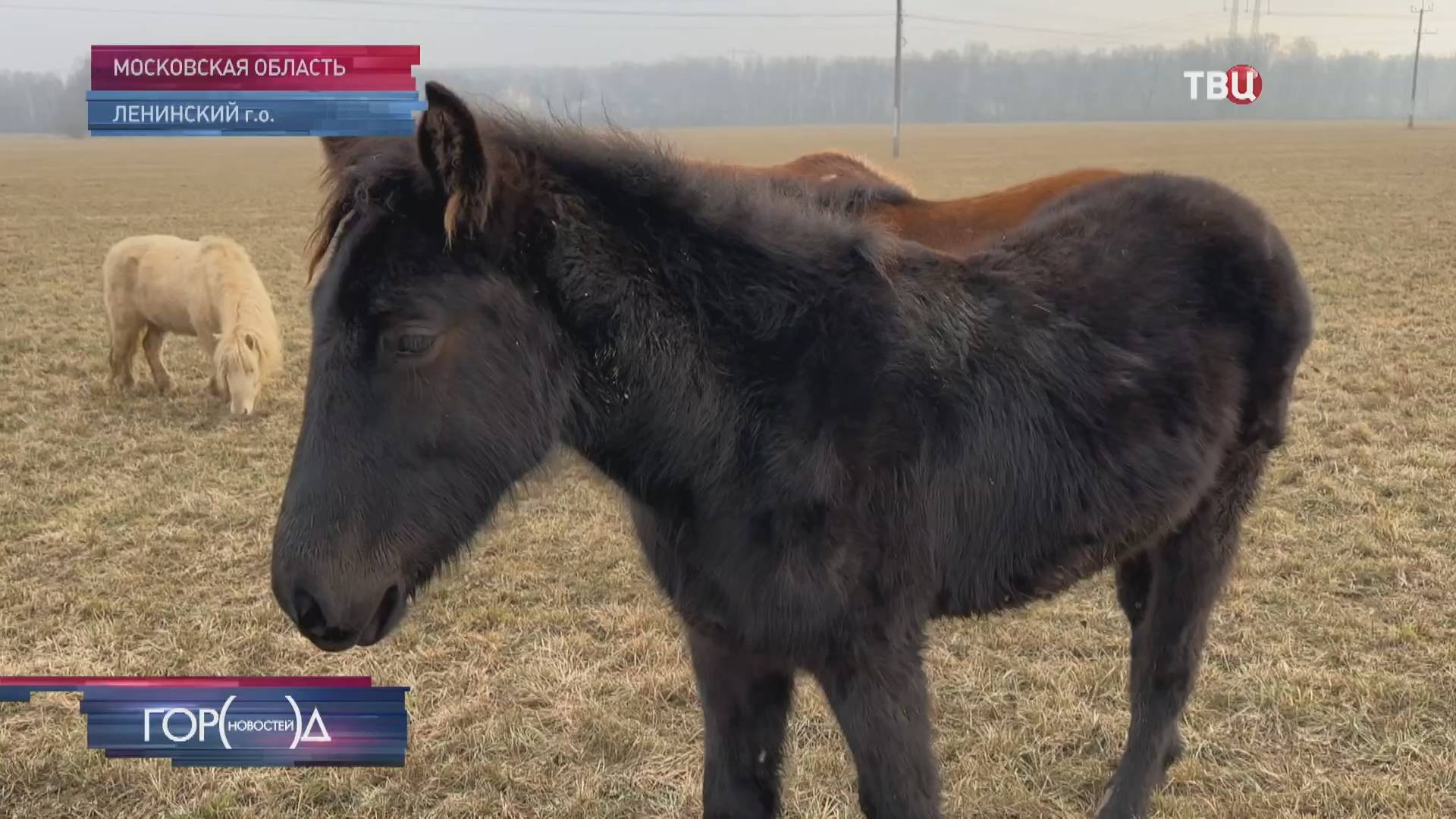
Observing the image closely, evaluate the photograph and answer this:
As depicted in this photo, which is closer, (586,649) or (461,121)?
(461,121)

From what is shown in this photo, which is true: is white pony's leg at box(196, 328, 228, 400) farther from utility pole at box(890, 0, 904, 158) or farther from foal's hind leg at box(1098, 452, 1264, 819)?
utility pole at box(890, 0, 904, 158)

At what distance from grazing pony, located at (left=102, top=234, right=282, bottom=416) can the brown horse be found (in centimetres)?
463

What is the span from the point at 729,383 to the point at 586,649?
7.98ft

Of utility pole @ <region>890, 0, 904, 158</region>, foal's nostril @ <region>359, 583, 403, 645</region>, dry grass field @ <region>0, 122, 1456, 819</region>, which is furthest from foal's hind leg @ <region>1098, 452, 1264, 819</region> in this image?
utility pole @ <region>890, 0, 904, 158</region>

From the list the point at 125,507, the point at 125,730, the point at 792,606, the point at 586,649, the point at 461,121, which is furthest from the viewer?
the point at 125,507

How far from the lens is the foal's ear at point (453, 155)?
1465mm

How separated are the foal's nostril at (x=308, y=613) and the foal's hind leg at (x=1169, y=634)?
2253mm

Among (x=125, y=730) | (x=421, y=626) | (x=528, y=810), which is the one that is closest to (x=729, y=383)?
(x=528, y=810)

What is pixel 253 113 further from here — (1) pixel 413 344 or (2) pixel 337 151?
(1) pixel 413 344

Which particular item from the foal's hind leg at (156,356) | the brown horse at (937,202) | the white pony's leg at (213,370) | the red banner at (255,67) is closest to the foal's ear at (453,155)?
the red banner at (255,67)

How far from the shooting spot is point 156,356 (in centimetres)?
819

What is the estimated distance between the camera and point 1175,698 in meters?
2.89

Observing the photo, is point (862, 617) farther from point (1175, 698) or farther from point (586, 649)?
point (586, 649)

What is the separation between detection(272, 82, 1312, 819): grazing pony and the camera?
5.27 ft
